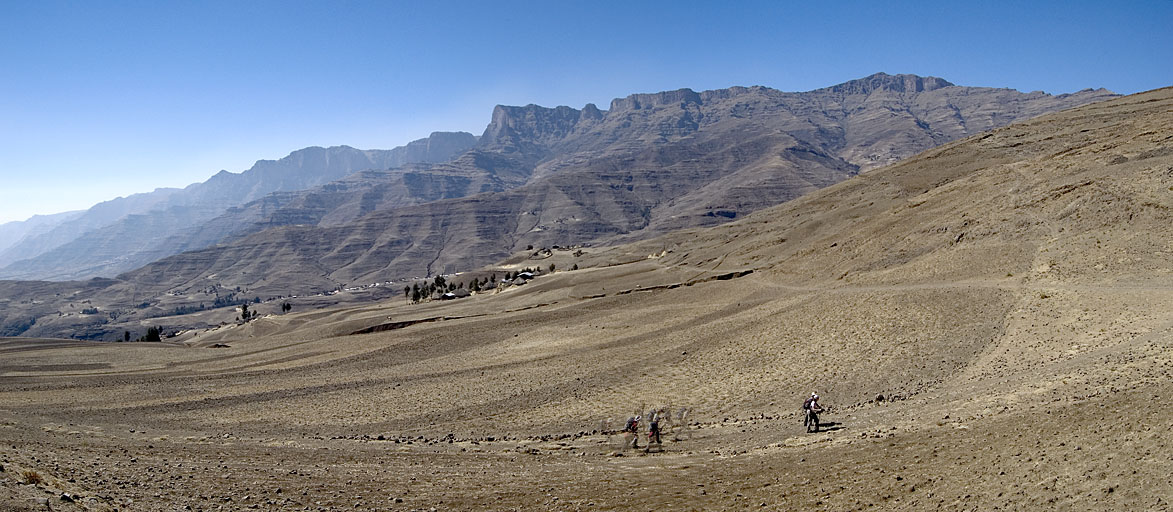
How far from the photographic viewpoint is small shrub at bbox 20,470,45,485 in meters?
11.9

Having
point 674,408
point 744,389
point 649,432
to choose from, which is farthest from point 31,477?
point 744,389

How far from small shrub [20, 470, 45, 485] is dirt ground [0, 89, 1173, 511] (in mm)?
84

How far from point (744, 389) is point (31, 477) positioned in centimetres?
2128

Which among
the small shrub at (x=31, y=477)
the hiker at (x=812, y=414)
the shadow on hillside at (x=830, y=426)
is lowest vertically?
the shadow on hillside at (x=830, y=426)

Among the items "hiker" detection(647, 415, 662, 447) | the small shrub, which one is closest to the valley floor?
the small shrub

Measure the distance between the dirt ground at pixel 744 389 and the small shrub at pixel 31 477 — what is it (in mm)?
84

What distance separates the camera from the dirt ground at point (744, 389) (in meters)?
13.1

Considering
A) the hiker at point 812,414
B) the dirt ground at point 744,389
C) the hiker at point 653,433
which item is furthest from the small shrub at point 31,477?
the hiker at point 812,414

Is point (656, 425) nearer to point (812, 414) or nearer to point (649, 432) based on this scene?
point (649, 432)

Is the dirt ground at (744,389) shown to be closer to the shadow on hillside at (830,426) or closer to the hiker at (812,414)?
the shadow on hillside at (830,426)

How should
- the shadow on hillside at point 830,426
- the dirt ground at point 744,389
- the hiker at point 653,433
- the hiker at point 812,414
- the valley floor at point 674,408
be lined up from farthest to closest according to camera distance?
the hiker at point 653,433, the hiker at point 812,414, the shadow on hillside at point 830,426, the dirt ground at point 744,389, the valley floor at point 674,408

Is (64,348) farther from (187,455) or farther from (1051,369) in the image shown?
(1051,369)

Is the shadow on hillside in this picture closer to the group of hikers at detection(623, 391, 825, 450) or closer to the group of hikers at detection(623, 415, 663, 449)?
the group of hikers at detection(623, 391, 825, 450)

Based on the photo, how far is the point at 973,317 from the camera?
90.5ft
